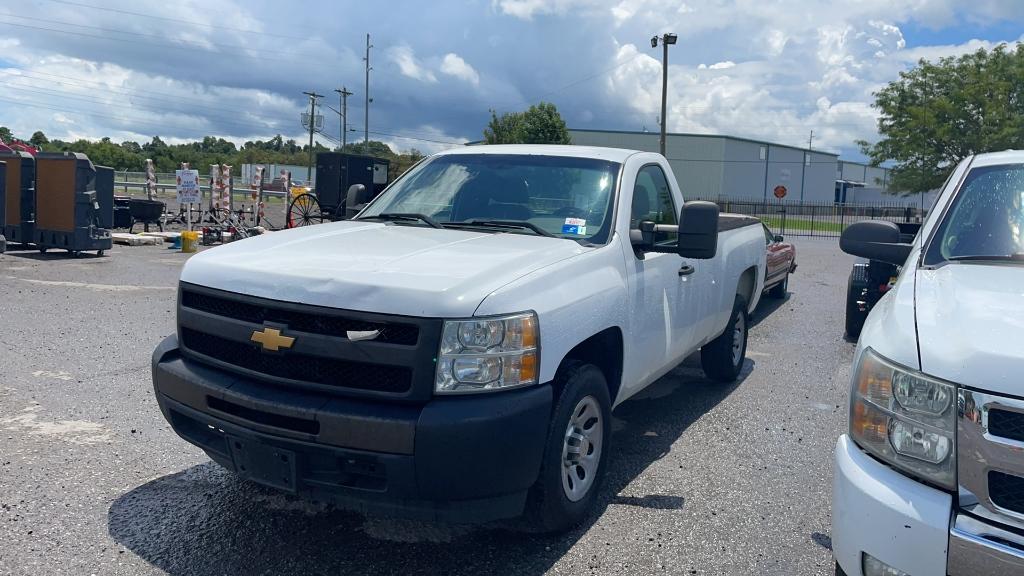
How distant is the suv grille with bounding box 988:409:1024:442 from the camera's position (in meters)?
2.15

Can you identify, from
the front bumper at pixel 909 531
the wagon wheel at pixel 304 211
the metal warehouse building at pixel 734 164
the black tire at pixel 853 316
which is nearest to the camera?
the front bumper at pixel 909 531

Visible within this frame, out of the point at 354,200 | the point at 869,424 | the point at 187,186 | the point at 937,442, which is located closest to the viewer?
the point at 937,442

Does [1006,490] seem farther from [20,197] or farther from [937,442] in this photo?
[20,197]

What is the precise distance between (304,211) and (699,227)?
16634 mm

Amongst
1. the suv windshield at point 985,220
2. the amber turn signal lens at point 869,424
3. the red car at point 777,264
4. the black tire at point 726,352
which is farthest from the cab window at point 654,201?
the red car at point 777,264

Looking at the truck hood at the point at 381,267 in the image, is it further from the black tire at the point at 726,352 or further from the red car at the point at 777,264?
the red car at the point at 777,264

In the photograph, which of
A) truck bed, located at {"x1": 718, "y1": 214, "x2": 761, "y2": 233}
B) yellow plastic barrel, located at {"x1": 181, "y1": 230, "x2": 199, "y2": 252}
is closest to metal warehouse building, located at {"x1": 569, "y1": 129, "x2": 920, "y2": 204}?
yellow plastic barrel, located at {"x1": 181, "y1": 230, "x2": 199, "y2": 252}

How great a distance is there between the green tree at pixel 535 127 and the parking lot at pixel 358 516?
43.2 meters

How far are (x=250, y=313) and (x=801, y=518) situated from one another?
287 centimetres

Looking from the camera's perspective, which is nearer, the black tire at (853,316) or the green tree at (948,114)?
the black tire at (853,316)

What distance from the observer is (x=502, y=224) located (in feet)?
14.4

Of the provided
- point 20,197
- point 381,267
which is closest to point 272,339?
point 381,267

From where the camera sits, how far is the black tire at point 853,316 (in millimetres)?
8719

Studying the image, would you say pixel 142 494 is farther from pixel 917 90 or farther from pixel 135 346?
pixel 917 90
